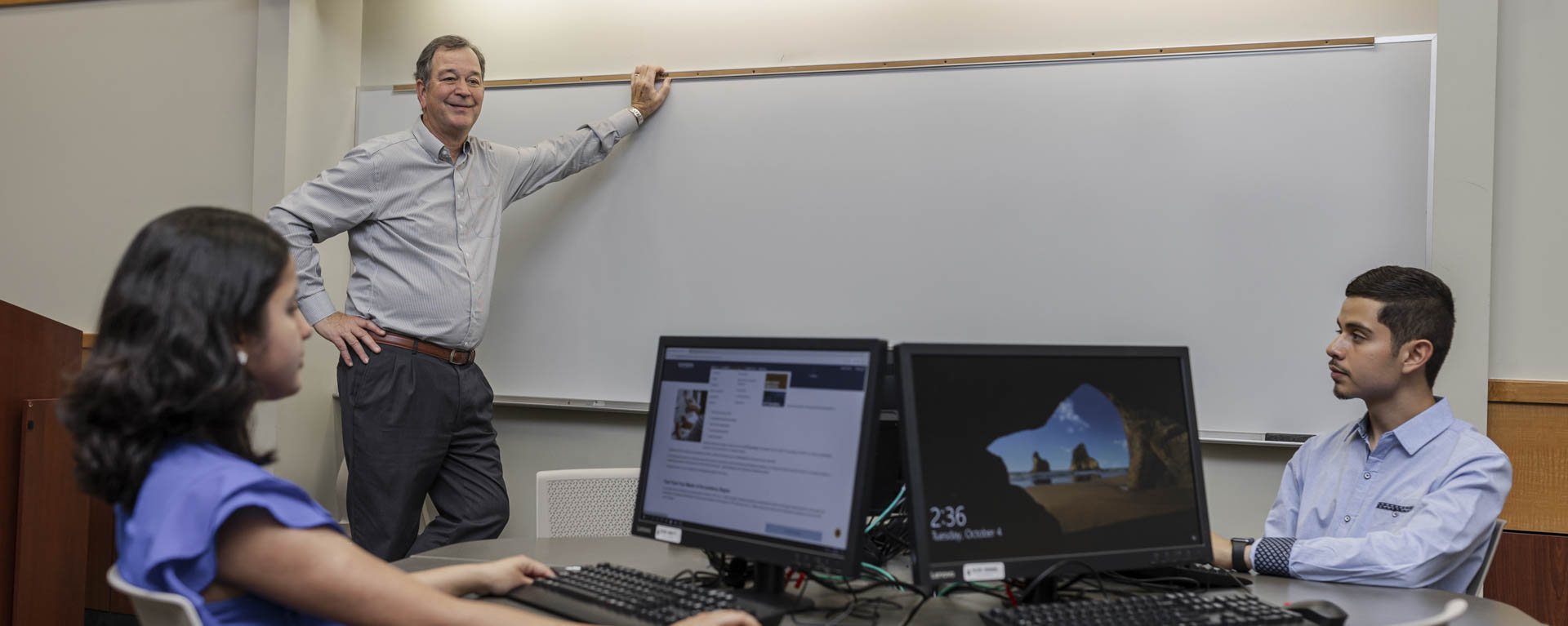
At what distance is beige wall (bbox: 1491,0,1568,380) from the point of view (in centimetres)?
260

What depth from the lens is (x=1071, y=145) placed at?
298 cm

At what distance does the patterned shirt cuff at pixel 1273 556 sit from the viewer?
173cm

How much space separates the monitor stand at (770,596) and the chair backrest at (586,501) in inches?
36.0

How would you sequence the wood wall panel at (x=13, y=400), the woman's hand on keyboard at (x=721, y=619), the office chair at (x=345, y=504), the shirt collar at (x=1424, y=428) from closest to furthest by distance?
the woman's hand on keyboard at (x=721, y=619) < the shirt collar at (x=1424, y=428) < the wood wall panel at (x=13, y=400) < the office chair at (x=345, y=504)

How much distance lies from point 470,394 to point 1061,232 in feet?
5.73

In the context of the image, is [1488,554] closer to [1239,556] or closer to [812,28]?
[1239,556]

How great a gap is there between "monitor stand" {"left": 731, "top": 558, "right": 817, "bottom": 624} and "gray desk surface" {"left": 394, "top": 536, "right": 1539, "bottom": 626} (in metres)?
0.03

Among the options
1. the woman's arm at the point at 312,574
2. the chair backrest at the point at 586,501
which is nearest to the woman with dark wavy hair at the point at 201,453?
the woman's arm at the point at 312,574

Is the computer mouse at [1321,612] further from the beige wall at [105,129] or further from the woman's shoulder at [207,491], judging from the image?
the beige wall at [105,129]

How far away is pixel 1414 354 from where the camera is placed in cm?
196

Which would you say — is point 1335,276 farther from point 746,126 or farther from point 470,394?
point 470,394

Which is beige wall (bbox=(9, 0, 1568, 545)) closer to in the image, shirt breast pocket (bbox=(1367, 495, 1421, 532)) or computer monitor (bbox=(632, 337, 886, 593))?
shirt breast pocket (bbox=(1367, 495, 1421, 532))

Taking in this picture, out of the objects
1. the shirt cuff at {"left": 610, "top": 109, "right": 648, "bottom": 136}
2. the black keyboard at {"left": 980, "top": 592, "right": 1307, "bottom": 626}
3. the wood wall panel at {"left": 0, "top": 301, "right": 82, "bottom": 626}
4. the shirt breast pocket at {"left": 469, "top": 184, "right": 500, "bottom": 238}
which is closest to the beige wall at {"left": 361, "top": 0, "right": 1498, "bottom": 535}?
the shirt cuff at {"left": 610, "top": 109, "right": 648, "bottom": 136}

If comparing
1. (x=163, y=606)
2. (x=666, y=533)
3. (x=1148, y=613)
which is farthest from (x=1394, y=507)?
(x=163, y=606)
